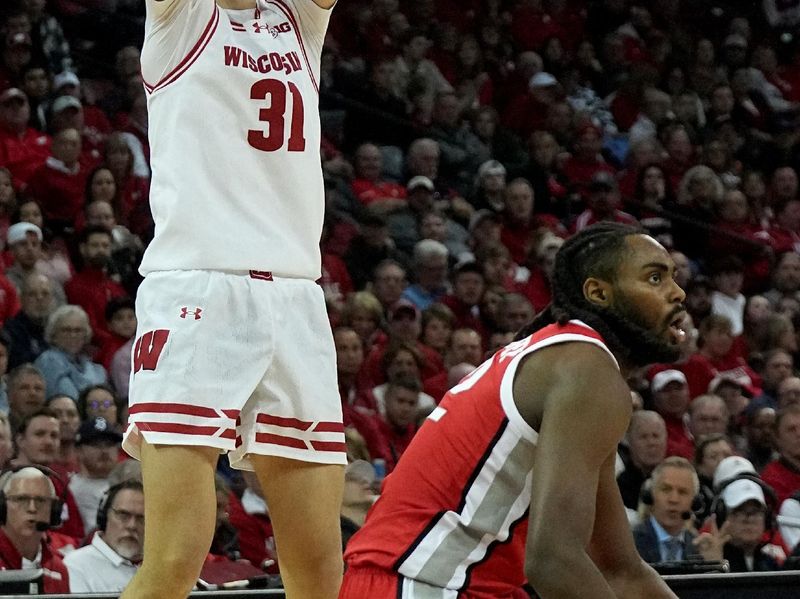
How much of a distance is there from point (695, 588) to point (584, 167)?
7.86m

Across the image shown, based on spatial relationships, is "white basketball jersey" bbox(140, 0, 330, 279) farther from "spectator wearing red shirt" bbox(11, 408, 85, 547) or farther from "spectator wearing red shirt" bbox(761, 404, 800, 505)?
"spectator wearing red shirt" bbox(761, 404, 800, 505)

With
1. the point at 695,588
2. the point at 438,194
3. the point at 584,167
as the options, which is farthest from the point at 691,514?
the point at 584,167

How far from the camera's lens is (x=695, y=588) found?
4.05 meters

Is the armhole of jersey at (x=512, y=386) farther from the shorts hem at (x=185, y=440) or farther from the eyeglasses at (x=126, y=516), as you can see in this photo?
the eyeglasses at (x=126, y=516)

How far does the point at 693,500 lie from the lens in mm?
6355

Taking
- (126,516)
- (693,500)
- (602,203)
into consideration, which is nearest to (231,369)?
(126,516)

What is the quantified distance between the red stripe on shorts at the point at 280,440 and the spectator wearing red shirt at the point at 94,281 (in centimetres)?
461

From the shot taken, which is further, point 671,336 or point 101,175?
point 101,175

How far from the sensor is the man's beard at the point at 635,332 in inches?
111

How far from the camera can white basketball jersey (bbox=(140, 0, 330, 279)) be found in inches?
127

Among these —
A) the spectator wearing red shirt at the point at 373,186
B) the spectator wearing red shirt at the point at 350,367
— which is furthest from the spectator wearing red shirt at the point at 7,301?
the spectator wearing red shirt at the point at 373,186

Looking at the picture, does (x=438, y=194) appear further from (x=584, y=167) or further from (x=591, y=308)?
(x=591, y=308)

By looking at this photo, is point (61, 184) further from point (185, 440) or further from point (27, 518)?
point (185, 440)

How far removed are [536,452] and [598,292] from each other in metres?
0.38
